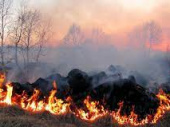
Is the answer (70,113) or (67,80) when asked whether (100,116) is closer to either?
(70,113)

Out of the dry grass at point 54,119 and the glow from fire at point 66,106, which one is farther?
the glow from fire at point 66,106

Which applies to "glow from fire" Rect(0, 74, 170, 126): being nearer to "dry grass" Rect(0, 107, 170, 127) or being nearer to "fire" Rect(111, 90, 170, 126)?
"fire" Rect(111, 90, 170, 126)

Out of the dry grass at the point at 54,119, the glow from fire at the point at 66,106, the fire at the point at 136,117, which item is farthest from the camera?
the glow from fire at the point at 66,106

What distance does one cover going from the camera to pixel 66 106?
37.6 feet

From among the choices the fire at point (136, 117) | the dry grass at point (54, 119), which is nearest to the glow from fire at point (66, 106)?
the fire at point (136, 117)

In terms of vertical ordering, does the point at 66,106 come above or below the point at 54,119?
above

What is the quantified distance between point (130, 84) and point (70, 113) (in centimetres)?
343

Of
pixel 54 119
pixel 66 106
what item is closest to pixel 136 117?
pixel 66 106

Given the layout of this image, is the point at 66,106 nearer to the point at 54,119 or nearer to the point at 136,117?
the point at 54,119

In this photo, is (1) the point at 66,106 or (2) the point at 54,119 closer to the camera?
(2) the point at 54,119

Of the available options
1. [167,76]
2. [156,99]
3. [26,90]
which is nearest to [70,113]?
[26,90]

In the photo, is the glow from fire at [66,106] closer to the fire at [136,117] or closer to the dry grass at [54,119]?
the fire at [136,117]

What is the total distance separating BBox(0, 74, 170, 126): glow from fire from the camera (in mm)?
11069

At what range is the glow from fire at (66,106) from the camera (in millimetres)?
11069
